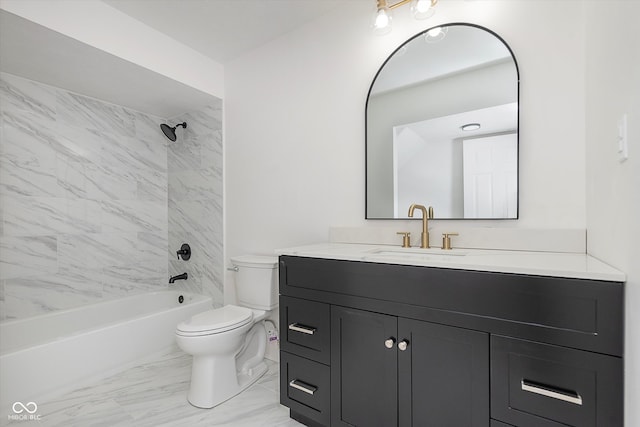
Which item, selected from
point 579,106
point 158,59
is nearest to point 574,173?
point 579,106

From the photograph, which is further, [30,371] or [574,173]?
[30,371]

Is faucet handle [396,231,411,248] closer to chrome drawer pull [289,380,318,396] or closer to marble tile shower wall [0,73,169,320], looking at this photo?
chrome drawer pull [289,380,318,396]

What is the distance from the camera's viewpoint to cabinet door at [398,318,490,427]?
1.09m

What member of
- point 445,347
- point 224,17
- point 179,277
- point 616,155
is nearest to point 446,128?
point 616,155

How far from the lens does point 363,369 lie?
4.48 feet

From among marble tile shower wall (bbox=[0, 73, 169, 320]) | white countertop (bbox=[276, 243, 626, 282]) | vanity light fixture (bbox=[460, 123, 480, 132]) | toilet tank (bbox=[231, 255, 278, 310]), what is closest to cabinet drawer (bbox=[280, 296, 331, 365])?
white countertop (bbox=[276, 243, 626, 282])

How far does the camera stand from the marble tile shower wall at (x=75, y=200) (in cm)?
234

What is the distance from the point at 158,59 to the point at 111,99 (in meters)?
0.87

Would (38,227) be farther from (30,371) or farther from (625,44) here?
(625,44)

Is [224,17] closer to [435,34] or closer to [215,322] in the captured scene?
[435,34]

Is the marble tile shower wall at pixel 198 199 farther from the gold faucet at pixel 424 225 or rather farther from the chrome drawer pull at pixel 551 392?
the chrome drawer pull at pixel 551 392

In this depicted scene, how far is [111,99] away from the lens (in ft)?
9.15

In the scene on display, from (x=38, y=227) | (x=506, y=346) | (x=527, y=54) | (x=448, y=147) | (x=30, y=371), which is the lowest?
(x=30, y=371)

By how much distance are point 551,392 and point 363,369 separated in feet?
2.24
